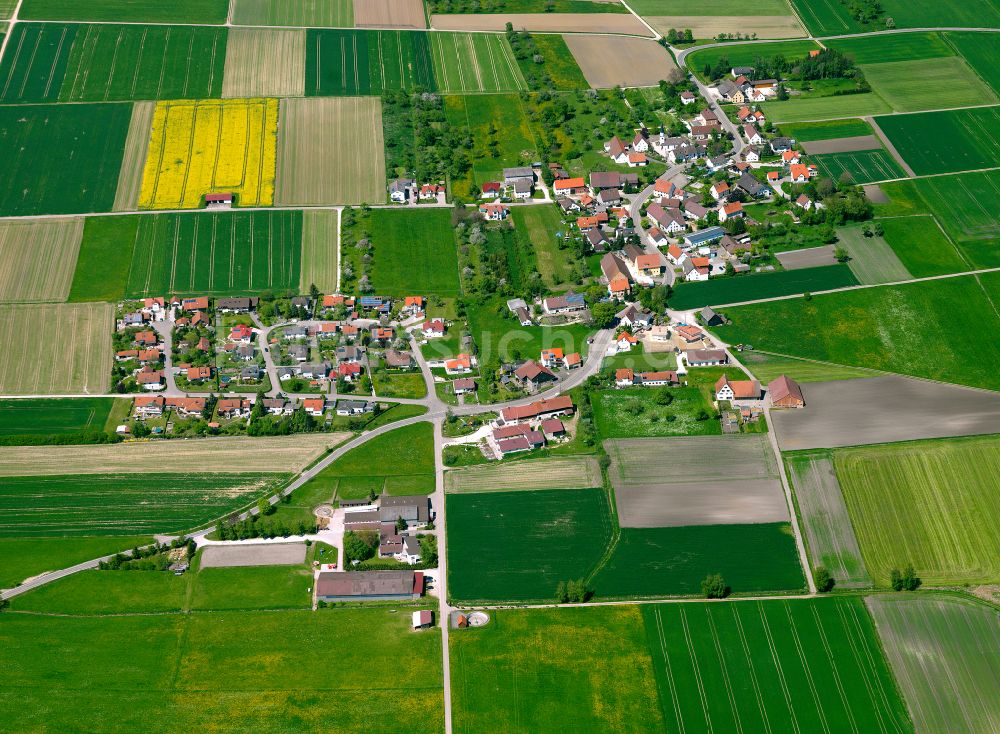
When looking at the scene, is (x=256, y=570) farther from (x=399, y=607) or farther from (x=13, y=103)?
(x=13, y=103)

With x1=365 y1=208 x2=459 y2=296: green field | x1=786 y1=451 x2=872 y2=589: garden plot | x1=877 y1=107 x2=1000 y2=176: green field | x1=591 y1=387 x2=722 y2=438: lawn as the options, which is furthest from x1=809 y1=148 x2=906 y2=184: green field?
x1=786 y1=451 x2=872 y2=589: garden plot

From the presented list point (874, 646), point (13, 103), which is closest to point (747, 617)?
point (874, 646)

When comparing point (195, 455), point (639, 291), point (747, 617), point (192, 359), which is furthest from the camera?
point (639, 291)

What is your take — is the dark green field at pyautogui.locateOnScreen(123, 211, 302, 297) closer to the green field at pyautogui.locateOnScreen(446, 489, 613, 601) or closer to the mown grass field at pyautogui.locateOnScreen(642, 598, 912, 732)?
the green field at pyautogui.locateOnScreen(446, 489, 613, 601)

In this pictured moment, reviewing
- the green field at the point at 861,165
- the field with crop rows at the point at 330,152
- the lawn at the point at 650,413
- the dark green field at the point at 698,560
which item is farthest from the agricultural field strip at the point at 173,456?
the green field at the point at 861,165

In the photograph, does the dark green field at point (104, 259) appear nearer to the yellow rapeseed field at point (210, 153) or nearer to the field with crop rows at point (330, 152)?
the yellow rapeseed field at point (210, 153)

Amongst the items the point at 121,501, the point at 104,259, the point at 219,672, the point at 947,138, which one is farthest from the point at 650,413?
the point at 947,138

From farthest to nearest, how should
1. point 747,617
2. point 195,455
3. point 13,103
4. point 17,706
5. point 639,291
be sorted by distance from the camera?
1. point 13,103
2. point 639,291
3. point 195,455
4. point 747,617
5. point 17,706
